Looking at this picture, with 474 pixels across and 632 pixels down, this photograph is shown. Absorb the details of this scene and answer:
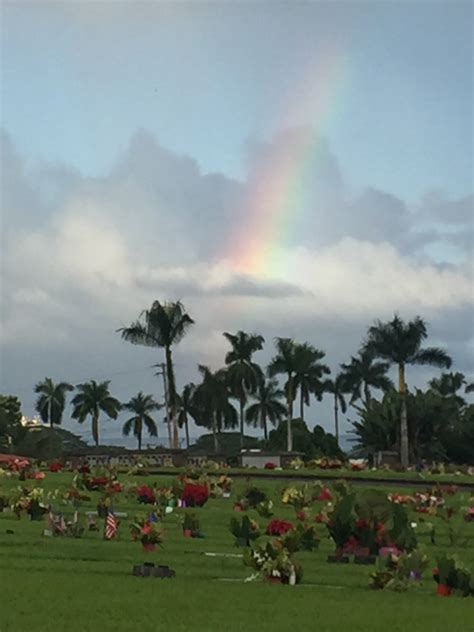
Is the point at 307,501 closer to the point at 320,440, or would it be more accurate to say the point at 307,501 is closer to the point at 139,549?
the point at 139,549

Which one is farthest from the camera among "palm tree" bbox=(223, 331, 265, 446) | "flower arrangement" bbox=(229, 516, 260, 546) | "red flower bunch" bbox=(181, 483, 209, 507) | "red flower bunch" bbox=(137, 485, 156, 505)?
"palm tree" bbox=(223, 331, 265, 446)

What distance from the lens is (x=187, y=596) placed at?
1238 cm

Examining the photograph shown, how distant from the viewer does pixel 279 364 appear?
2864 inches

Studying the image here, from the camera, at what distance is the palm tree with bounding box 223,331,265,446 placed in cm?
9412

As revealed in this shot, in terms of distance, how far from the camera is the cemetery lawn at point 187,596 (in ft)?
35.1

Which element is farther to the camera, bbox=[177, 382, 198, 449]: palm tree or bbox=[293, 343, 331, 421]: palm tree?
bbox=[177, 382, 198, 449]: palm tree

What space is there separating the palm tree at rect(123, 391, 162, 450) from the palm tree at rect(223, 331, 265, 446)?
40.8m

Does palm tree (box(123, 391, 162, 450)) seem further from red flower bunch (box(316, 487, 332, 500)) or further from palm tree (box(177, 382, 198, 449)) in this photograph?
red flower bunch (box(316, 487, 332, 500))

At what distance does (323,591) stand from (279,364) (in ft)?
195

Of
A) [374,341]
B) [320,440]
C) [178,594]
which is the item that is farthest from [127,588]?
[320,440]

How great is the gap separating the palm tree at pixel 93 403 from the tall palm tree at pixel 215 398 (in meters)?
22.5

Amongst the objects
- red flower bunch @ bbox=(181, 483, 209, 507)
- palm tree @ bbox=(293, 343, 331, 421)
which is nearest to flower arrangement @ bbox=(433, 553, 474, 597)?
red flower bunch @ bbox=(181, 483, 209, 507)

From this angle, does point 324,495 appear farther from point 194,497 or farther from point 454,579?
point 454,579

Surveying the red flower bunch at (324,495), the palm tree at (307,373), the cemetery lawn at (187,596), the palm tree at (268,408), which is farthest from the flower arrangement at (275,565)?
the palm tree at (268,408)
